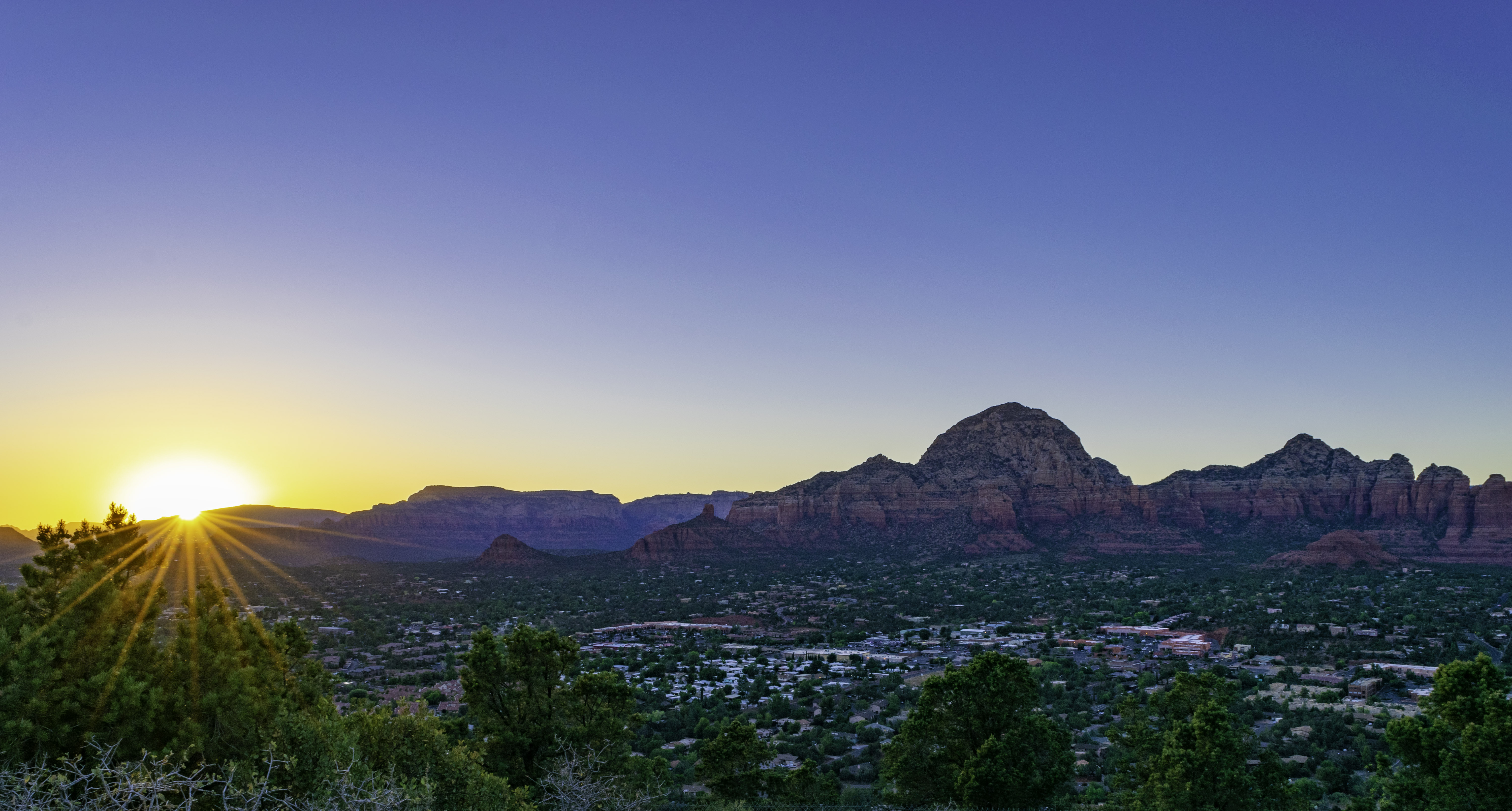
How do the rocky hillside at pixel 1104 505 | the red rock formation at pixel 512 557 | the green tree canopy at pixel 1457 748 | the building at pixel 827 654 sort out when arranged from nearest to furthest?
the green tree canopy at pixel 1457 748 < the building at pixel 827 654 < the rocky hillside at pixel 1104 505 < the red rock formation at pixel 512 557

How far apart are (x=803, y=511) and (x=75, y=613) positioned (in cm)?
17580

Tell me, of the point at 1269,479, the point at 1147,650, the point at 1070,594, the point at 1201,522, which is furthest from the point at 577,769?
the point at 1269,479

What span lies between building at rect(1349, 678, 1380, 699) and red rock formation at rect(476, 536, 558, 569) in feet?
444

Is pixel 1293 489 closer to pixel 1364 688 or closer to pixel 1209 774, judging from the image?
pixel 1364 688

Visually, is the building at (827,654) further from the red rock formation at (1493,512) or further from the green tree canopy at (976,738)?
the red rock formation at (1493,512)

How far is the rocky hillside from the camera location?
140m

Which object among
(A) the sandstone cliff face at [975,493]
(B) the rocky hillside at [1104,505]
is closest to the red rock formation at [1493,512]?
(B) the rocky hillside at [1104,505]

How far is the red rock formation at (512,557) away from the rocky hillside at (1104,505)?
4469 cm

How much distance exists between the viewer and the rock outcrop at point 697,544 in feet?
538

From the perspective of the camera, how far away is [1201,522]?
162 metres

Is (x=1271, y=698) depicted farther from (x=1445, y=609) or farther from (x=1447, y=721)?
(x=1445, y=609)

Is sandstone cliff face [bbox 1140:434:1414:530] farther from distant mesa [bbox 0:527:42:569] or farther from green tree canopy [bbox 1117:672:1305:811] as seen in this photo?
distant mesa [bbox 0:527:42:569]

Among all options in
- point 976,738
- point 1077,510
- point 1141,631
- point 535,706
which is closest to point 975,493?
point 1077,510

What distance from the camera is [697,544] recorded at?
171m
